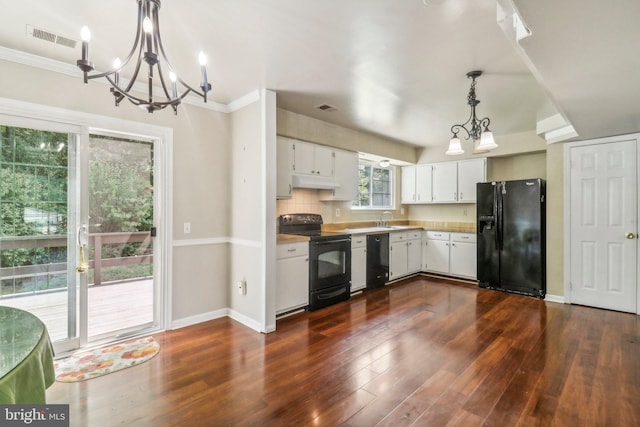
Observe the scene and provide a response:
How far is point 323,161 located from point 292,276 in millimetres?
1686

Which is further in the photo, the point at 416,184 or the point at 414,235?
the point at 416,184

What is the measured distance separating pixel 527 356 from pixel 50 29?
4.41 m

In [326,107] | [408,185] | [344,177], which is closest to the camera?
[326,107]

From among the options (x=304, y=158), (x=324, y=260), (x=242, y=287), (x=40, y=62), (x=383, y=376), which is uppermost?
(x=40, y=62)

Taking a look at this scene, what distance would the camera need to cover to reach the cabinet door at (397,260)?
17.1 feet

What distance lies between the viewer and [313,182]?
4.18 meters

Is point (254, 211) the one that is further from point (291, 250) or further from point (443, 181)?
point (443, 181)

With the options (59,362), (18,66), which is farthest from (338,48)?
(59,362)

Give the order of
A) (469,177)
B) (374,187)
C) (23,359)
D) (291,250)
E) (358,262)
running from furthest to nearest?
(374,187) → (469,177) → (358,262) → (291,250) → (23,359)

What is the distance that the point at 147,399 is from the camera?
207 cm

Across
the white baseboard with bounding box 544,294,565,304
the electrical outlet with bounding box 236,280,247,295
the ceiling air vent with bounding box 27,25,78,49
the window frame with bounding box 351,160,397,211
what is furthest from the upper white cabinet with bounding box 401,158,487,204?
the ceiling air vent with bounding box 27,25,78,49

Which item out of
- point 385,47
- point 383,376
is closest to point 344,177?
point 385,47

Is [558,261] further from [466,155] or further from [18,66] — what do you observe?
[18,66]

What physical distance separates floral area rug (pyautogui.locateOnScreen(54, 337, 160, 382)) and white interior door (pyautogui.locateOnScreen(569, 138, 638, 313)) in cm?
516
